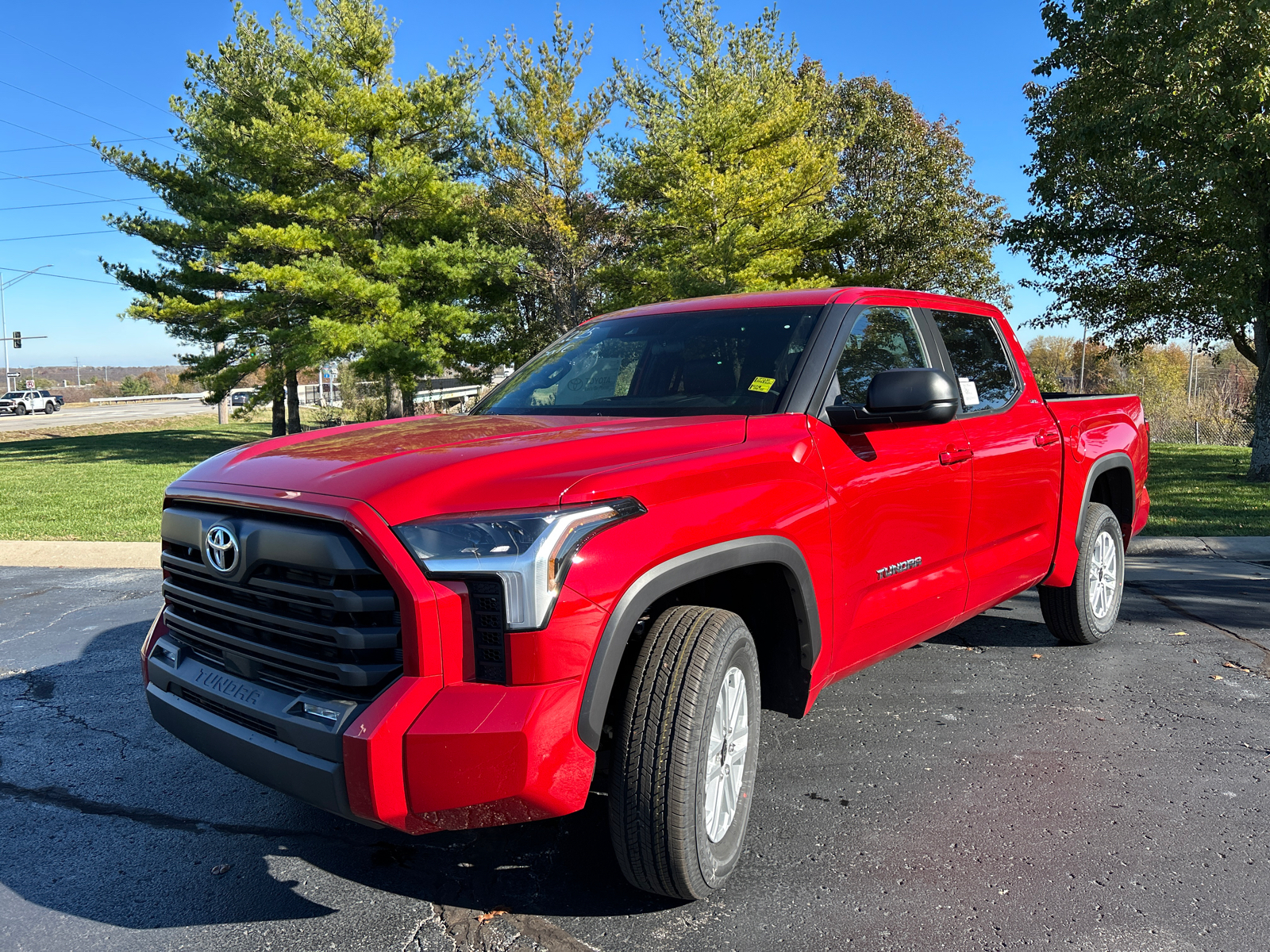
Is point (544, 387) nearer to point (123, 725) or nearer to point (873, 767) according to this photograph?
point (873, 767)

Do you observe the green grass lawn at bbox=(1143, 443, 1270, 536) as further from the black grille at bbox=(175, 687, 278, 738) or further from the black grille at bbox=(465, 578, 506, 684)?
the black grille at bbox=(175, 687, 278, 738)

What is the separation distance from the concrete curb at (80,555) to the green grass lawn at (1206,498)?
9.42m

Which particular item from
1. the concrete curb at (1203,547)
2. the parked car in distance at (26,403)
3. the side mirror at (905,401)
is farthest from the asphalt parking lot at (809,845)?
the parked car in distance at (26,403)

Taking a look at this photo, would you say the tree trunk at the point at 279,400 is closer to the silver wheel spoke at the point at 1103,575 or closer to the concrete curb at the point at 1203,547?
the concrete curb at the point at 1203,547

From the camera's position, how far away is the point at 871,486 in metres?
3.16

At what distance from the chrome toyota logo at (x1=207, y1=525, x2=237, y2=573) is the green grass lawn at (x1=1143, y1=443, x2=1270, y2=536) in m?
8.65

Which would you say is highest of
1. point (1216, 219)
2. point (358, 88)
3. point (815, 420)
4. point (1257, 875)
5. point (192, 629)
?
point (358, 88)

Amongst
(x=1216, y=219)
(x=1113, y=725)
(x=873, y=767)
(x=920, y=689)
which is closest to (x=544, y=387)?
(x=873, y=767)

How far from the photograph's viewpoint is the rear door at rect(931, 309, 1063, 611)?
3.87 metres

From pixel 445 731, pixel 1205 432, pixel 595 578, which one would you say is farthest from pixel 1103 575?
pixel 1205 432

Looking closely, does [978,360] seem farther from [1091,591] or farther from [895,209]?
[895,209]

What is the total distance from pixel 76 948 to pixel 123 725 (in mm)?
1865

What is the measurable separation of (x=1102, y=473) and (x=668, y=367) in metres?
2.93

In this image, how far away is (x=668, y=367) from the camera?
365cm
